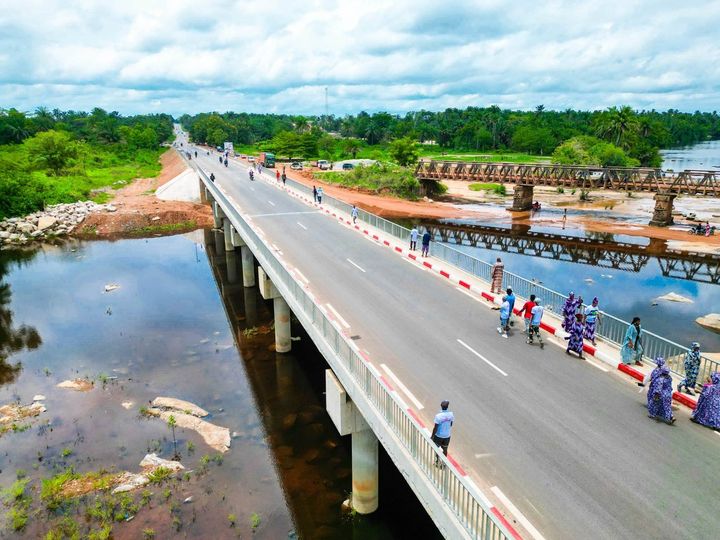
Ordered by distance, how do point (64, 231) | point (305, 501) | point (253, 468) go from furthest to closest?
point (64, 231), point (253, 468), point (305, 501)

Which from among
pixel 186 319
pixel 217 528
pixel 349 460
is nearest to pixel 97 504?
pixel 217 528

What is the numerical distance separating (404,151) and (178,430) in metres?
60.6

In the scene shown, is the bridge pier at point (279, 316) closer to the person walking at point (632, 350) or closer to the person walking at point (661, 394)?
the person walking at point (632, 350)

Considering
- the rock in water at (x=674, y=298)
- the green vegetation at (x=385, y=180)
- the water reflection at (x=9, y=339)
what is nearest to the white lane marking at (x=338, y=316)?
the water reflection at (x=9, y=339)

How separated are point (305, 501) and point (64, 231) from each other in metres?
46.8

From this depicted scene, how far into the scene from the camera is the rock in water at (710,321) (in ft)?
84.5

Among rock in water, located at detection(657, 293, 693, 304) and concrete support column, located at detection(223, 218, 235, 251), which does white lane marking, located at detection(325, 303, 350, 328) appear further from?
concrete support column, located at detection(223, 218, 235, 251)

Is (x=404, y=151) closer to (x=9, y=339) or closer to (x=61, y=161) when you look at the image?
(x=61, y=161)

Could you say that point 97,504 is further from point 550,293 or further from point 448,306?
point 550,293

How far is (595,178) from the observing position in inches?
A: 2255

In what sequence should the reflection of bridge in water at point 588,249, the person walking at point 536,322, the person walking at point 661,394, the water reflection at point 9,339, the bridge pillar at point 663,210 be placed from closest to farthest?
the person walking at point 661,394, the person walking at point 536,322, the water reflection at point 9,339, the reflection of bridge in water at point 588,249, the bridge pillar at point 663,210

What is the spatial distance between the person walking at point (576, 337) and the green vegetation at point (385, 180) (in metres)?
53.4

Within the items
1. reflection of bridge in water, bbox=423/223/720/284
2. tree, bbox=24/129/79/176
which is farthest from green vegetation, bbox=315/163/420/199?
tree, bbox=24/129/79/176

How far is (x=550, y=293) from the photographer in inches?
690
